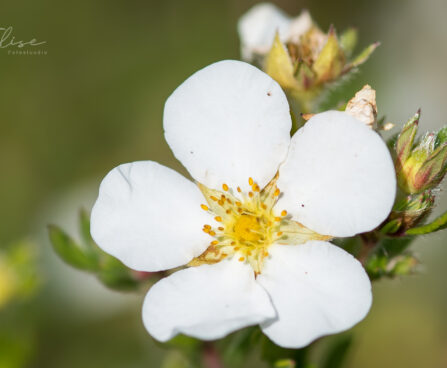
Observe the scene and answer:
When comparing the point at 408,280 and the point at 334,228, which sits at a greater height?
the point at 334,228

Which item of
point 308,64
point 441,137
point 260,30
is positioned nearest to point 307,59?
point 308,64

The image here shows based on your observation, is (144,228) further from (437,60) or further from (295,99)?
(437,60)

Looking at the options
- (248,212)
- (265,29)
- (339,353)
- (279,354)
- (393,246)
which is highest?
(265,29)

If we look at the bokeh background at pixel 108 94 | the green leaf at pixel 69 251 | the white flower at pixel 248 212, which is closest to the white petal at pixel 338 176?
the white flower at pixel 248 212

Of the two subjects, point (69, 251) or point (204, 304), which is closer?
point (204, 304)

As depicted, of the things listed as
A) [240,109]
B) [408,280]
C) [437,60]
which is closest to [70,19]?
[437,60]

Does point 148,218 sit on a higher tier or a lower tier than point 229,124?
lower

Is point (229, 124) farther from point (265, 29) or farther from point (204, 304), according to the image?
point (265, 29)
